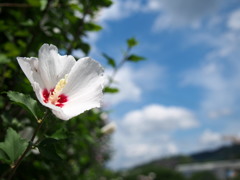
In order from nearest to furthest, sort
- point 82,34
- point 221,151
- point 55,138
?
1. point 55,138
2. point 82,34
3. point 221,151

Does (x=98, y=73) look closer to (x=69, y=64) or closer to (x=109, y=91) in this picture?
(x=69, y=64)

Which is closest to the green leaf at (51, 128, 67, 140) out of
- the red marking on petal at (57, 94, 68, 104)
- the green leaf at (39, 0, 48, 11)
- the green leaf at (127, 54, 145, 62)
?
the red marking on petal at (57, 94, 68, 104)

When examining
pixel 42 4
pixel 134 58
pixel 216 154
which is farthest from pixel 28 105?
pixel 216 154

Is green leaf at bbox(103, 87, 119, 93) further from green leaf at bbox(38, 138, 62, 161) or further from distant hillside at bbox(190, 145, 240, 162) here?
distant hillside at bbox(190, 145, 240, 162)

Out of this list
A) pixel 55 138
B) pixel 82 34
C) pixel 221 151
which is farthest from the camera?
pixel 221 151

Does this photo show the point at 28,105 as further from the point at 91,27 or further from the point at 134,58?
the point at 134,58

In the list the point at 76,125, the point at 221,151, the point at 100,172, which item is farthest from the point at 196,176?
the point at 221,151

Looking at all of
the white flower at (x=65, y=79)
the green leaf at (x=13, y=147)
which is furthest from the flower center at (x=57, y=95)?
the green leaf at (x=13, y=147)

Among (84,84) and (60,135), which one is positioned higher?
(84,84)
